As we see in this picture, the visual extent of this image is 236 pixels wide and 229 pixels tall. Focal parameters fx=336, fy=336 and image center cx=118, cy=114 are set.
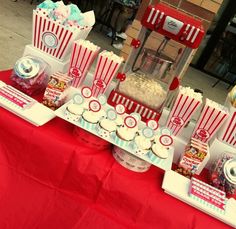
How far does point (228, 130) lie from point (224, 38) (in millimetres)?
4852

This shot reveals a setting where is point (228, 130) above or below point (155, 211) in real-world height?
above

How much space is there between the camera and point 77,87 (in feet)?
5.55

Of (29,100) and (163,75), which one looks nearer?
(29,100)

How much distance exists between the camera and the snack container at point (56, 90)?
1.50 metres

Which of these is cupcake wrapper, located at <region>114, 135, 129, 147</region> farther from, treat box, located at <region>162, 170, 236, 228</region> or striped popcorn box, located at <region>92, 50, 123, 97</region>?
striped popcorn box, located at <region>92, 50, 123, 97</region>

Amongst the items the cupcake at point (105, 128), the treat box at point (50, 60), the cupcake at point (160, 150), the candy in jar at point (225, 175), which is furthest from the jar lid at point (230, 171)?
the treat box at point (50, 60)

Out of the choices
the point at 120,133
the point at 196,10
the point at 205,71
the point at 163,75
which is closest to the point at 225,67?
the point at 205,71

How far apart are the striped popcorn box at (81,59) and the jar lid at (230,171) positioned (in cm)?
78

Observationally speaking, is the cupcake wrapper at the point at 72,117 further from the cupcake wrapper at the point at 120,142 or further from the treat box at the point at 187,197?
the treat box at the point at 187,197

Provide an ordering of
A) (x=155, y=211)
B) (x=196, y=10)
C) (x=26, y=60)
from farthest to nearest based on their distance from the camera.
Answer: (x=196, y=10) → (x=26, y=60) → (x=155, y=211)

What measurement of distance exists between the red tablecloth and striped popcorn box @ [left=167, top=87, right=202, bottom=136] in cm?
24

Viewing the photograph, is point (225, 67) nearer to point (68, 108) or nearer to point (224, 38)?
point (224, 38)

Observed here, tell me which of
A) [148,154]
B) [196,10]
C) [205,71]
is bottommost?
[205,71]

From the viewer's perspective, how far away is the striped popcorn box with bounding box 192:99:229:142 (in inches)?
58.4
